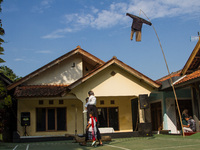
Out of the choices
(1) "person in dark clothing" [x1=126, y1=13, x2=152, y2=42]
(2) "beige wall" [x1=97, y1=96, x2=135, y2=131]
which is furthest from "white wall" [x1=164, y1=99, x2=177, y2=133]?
(1) "person in dark clothing" [x1=126, y1=13, x2=152, y2=42]

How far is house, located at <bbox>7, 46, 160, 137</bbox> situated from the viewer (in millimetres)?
16828

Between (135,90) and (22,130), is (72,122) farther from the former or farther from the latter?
(135,90)

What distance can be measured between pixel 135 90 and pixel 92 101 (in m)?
6.41

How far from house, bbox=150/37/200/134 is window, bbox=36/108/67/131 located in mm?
6179

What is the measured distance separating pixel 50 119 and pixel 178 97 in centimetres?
818

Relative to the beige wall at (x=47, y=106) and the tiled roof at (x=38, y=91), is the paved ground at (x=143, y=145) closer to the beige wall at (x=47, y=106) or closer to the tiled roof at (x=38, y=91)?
the tiled roof at (x=38, y=91)

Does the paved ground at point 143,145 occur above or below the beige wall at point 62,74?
below

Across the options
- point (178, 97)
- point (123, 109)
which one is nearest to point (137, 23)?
point (178, 97)

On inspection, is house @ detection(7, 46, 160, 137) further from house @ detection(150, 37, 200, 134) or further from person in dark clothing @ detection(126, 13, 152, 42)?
person in dark clothing @ detection(126, 13, 152, 42)

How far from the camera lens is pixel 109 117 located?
67.3 feet

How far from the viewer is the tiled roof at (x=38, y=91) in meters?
17.3

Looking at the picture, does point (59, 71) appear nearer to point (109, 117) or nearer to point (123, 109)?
point (109, 117)

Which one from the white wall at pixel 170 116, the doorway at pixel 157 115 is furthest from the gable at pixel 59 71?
the white wall at pixel 170 116

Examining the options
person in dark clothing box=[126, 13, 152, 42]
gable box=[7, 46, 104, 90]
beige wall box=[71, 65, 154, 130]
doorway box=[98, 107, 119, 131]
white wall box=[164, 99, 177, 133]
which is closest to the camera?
person in dark clothing box=[126, 13, 152, 42]
